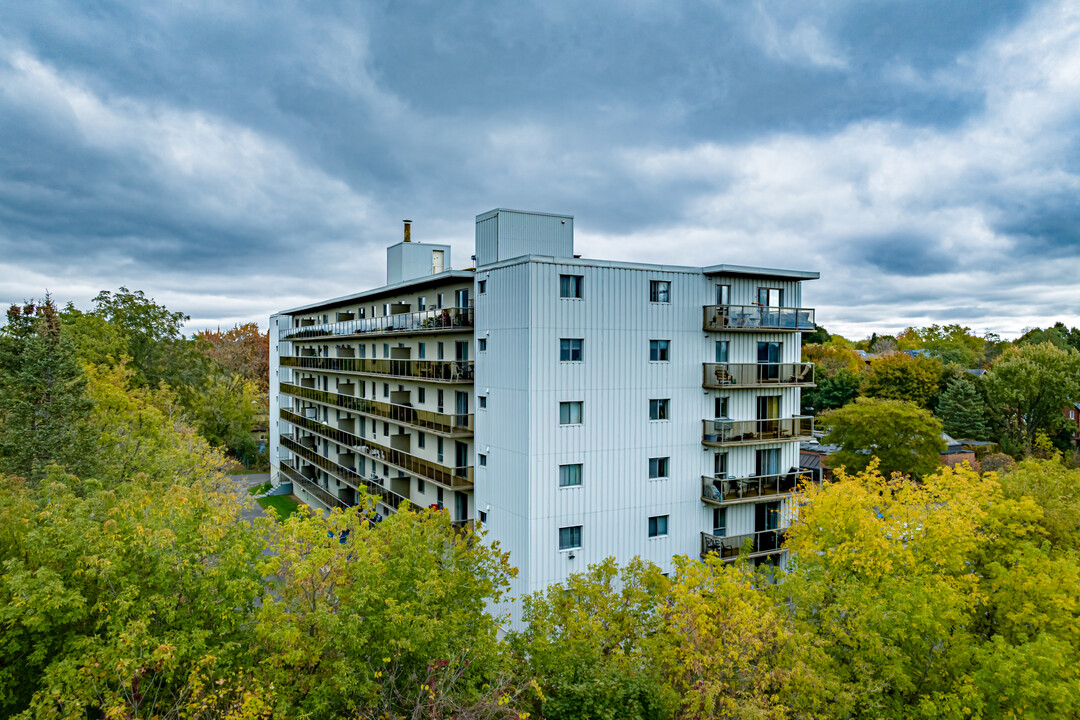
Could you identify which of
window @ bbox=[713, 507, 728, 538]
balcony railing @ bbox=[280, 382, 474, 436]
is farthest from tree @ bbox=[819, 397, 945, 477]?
balcony railing @ bbox=[280, 382, 474, 436]

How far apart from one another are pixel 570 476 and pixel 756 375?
10590 millimetres

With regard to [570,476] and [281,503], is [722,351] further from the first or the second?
[281,503]

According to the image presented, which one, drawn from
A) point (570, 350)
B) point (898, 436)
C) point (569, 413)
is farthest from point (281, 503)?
point (898, 436)

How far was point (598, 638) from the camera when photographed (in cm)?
1553

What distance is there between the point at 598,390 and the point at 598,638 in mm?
11233

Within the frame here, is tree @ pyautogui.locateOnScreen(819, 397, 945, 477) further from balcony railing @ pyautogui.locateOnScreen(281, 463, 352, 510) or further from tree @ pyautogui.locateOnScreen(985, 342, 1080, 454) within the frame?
balcony railing @ pyautogui.locateOnScreen(281, 463, 352, 510)

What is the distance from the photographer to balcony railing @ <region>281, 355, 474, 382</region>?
28.2m

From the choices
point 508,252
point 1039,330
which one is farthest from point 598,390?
point 1039,330

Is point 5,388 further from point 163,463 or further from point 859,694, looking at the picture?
point 859,694

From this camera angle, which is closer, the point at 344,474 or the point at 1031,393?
the point at 344,474

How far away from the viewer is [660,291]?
26.5 metres

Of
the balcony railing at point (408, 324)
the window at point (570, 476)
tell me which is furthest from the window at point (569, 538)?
the balcony railing at point (408, 324)

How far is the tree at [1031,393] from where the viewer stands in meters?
62.7

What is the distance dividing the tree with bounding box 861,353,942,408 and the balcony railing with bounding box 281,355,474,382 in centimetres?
6380
